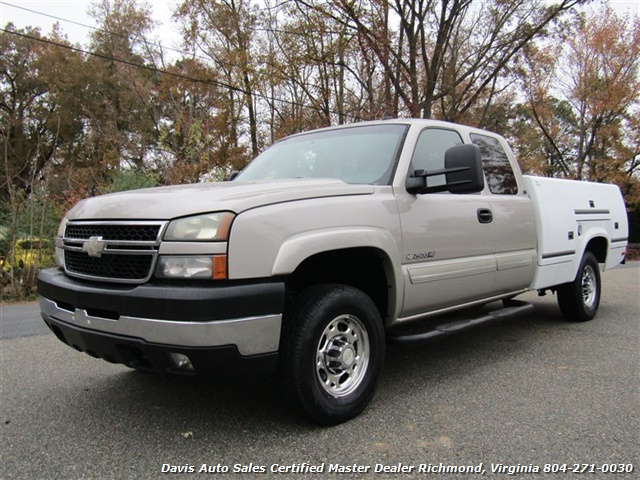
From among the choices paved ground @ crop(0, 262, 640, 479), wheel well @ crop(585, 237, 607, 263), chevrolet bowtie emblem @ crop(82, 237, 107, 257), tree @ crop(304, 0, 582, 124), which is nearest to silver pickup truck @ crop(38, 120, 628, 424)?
chevrolet bowtie emblem @ crop(82, 237, 107, 257)

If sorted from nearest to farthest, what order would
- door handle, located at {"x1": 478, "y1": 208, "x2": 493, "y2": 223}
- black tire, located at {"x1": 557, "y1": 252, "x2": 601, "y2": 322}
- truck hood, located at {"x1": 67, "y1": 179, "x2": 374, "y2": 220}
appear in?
truck hood, located at {"x1": 67, "y1": 179, "x2": 374, "y2": 220}
door handle, located at {"x1": 478, "y1": 208, "x2": 493, "y2": 223}
black tire, located at {"x1": 557, "y1": 252, "x2": 601, "y2": 322}

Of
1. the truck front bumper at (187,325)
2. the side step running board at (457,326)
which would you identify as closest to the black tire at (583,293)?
the side step running board at (457,326)

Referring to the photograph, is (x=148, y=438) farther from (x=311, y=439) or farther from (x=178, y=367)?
(x=311, y=439)

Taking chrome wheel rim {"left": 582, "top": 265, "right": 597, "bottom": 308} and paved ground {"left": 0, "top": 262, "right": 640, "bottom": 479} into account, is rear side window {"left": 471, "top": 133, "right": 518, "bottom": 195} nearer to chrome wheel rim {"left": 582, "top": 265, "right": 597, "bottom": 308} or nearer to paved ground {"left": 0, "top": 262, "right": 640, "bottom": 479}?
paved ground {"left": 0, "top": 262, "right": 640, "bottom": 479}

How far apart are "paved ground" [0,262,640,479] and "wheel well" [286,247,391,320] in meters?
0.75

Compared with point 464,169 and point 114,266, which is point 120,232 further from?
point 464,169

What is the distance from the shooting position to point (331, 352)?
3.09 metres

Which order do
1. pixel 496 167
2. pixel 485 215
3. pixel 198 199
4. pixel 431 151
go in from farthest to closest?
pixel 496 167, pixel 485 215, pixel 431 151, pixel 198 199

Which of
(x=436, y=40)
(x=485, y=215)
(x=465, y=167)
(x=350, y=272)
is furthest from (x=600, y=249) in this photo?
(x=436, y=40)

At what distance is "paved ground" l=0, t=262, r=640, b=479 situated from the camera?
2.66 meters

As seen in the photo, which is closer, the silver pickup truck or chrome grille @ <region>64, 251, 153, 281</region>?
the silver pickup truck

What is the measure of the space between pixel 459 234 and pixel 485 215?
1.49ft

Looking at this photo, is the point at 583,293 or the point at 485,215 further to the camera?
the point at 583,293

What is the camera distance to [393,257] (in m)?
3.34
